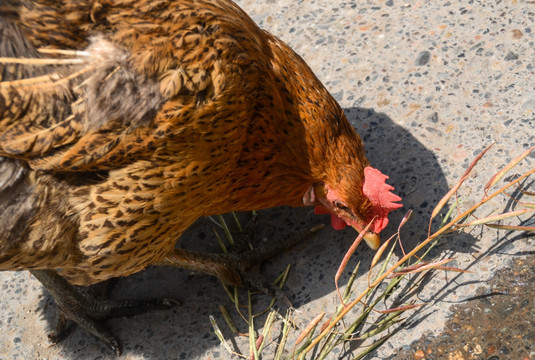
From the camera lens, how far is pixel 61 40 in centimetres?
261

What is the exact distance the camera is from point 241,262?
3.48 metres

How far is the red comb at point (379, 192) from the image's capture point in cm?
304

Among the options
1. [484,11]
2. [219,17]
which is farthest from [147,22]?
[484,11]

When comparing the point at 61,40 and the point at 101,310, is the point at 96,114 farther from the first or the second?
the point at 101,310

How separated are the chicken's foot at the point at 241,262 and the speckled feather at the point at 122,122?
1.47 ft

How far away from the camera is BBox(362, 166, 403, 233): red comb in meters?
3.04

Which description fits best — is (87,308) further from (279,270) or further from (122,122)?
(122,122)

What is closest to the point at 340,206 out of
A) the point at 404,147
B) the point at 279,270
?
the point at 279,270

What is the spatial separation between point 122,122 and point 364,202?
1220 millimetres

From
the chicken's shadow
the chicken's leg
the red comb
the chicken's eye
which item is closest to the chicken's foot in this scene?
the chicken's shadow

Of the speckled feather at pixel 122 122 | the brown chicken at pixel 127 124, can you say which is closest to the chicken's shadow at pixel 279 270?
the brown chicken at pixel 127 124

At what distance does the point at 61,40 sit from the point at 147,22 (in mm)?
353

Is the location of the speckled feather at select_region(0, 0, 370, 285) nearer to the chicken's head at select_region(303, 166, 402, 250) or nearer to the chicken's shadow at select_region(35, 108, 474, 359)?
the chicken's head at select_region(303, 166, 402, 250)

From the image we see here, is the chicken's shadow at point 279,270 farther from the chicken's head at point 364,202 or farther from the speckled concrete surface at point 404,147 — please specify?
the chicken's head at point 364,202
